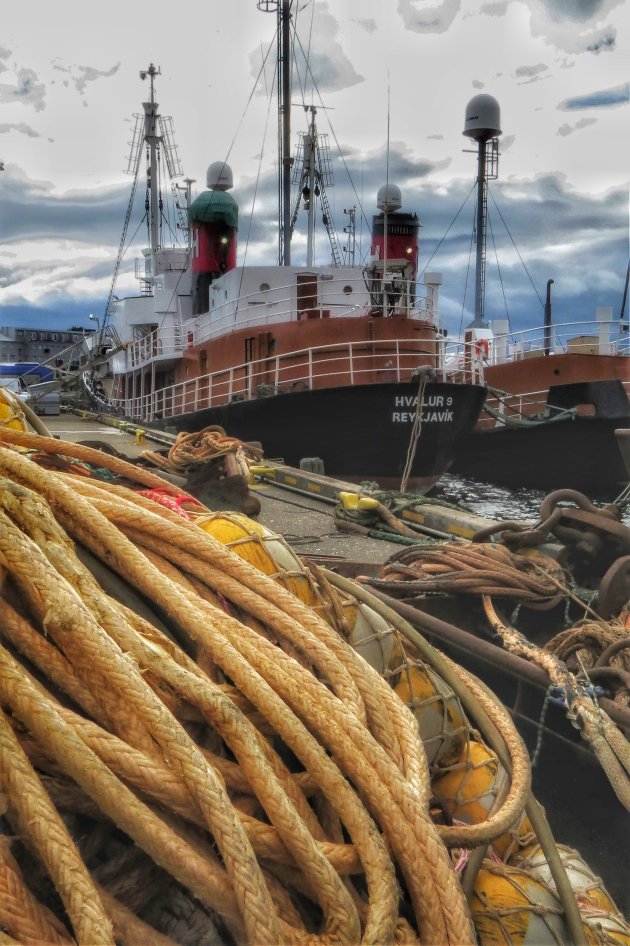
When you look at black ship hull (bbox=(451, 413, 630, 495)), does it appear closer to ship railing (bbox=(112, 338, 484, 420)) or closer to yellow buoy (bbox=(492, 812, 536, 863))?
ship railing (bbox=(112, 338, 484, 420))

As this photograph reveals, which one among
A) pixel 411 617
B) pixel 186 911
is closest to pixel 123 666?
pixel 186 911

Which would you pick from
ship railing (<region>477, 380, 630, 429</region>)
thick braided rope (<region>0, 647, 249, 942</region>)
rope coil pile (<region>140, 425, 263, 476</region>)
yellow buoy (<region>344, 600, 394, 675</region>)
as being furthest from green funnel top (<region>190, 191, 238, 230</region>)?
thick braided rope (<region>0, 647, 249, 942</region>)

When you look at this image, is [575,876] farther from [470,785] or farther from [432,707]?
[432,707]

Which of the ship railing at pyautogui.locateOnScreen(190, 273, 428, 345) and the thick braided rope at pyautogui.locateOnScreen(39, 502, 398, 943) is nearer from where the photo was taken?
the thick braided rope at pyautogui.locateOnScreen(39, 502, 398, 943)

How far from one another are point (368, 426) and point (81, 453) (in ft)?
29.5

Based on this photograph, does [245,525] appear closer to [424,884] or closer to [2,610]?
[2,610]

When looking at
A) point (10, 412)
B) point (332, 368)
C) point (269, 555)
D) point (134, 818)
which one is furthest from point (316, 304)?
point (134, 818)

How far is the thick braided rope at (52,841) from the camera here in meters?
1.01

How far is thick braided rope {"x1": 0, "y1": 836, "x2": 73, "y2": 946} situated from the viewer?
1.01 meters

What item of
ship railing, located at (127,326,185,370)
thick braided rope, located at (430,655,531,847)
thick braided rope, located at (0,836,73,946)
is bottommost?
thick braided rope, located at (430,655,531,847)

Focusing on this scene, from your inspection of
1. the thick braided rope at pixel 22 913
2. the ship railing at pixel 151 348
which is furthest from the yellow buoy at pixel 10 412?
the ship railing at pixel 151 348

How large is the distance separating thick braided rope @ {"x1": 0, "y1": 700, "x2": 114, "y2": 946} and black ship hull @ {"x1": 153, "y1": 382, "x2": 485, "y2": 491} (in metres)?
9.66

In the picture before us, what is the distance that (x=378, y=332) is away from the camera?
1238 centimetres

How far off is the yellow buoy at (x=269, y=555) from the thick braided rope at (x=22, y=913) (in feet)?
2.71
